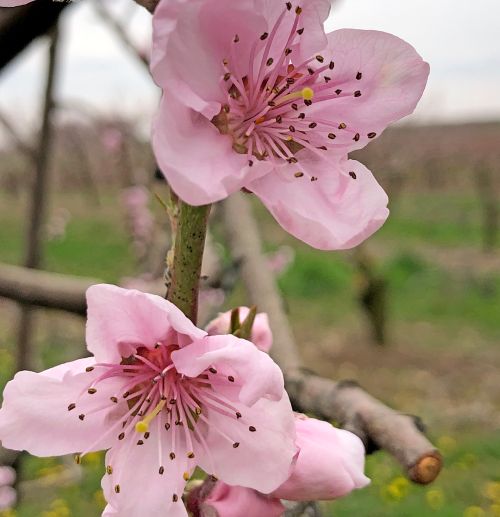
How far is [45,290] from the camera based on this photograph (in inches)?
59.4

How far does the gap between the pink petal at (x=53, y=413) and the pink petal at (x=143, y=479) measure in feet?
0.08

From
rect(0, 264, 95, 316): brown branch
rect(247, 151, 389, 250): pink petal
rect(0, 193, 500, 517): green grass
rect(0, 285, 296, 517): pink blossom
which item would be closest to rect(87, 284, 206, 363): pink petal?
rect(0, 285, 296, 517): pink blossom

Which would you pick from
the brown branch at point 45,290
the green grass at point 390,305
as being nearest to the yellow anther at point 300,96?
the brown branch at point 45,290

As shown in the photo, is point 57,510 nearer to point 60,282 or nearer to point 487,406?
point 60,282

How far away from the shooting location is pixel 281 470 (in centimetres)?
62

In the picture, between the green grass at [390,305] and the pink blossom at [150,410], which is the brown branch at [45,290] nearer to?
the green grass at [390,305]

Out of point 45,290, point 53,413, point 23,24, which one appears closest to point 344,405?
point 53,413

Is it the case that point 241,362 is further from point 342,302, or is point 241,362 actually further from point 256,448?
point 342,302

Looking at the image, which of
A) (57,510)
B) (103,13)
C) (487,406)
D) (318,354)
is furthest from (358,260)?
(103,13)

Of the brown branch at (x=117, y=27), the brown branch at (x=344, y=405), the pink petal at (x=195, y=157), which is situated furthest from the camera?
the brown branch at (x=117, y=27)

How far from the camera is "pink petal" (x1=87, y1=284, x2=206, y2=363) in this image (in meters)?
0.62

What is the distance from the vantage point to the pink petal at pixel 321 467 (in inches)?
25.1

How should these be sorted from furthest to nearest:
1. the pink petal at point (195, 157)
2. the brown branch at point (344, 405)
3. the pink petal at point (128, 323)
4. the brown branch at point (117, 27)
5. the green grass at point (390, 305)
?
the green grass at point (390, 305), the brown branch at point (117, 27), the brown branch at point (344, 405), the pink petal at point (128, 323), the pink petal at point (195, 157)

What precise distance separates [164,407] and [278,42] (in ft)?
1.15
